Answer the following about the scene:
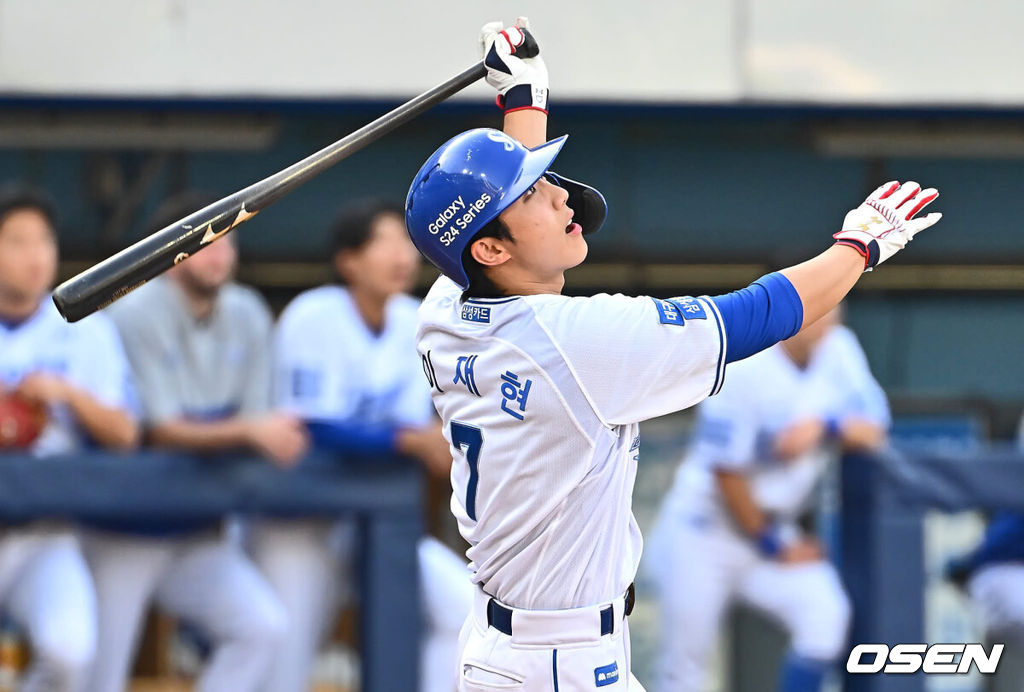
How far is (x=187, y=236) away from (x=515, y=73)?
0.71 metres

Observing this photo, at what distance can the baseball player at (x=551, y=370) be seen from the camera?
7.82 feet

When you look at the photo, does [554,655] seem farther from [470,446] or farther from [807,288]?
[807,288]

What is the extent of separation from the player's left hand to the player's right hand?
0.49 meters

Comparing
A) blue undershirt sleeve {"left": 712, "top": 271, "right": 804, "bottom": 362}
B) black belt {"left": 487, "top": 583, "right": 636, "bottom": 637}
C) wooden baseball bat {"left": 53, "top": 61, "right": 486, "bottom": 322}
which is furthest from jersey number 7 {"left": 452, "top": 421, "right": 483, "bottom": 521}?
wooden baseball bat {"left": 53, "top": 61, "right": 486, "bottom": 322}

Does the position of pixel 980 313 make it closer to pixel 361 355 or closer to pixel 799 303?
pixel 361 355

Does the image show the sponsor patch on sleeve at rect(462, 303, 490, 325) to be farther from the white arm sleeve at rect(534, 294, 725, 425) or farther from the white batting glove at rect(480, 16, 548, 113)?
the white batting glove at rect(480, 16, 548, 113)

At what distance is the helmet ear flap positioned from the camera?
8.54ft

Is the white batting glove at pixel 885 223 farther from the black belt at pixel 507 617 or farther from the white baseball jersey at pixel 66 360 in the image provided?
the white baseball jersey at pixel 66 360

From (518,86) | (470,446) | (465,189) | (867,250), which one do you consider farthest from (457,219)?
(867,250)

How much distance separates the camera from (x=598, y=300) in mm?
2432

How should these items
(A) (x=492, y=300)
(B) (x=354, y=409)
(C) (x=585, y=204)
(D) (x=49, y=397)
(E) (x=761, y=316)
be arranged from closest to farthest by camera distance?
(E) (x=761, y=316) < (A) (x=492, y=300) < (C) (x=585, y=204) < (D) (x=49, y=397) < (B) (x=354, y=409)

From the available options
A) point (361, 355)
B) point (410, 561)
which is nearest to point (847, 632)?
point (410, 561)

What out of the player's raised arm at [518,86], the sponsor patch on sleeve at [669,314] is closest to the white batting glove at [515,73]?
the player's raised arm at [518,86]

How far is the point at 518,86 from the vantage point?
2.84m
